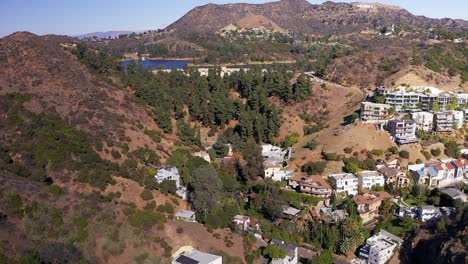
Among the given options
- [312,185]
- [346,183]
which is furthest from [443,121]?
[312,185]

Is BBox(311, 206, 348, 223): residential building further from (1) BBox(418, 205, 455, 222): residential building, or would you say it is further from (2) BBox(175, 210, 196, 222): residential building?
(2) BBox(175, 210, 196, 222): residential building

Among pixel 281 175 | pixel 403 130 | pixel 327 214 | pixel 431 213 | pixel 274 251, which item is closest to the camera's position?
pixel 274 251

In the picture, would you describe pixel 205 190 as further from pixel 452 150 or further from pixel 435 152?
pixel 452 150

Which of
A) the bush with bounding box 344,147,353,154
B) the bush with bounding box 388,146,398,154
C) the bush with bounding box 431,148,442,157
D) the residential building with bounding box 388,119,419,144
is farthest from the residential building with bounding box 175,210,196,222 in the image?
the bush with bounding box 431,148,442,157

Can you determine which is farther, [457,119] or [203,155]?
[457,119]

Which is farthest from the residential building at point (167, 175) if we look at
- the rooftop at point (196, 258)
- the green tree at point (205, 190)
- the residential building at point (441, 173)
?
the residential building at point (441, 173)

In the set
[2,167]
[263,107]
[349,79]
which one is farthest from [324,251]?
[349,79]

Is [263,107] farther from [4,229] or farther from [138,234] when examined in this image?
[4,229]

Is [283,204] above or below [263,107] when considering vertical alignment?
below
